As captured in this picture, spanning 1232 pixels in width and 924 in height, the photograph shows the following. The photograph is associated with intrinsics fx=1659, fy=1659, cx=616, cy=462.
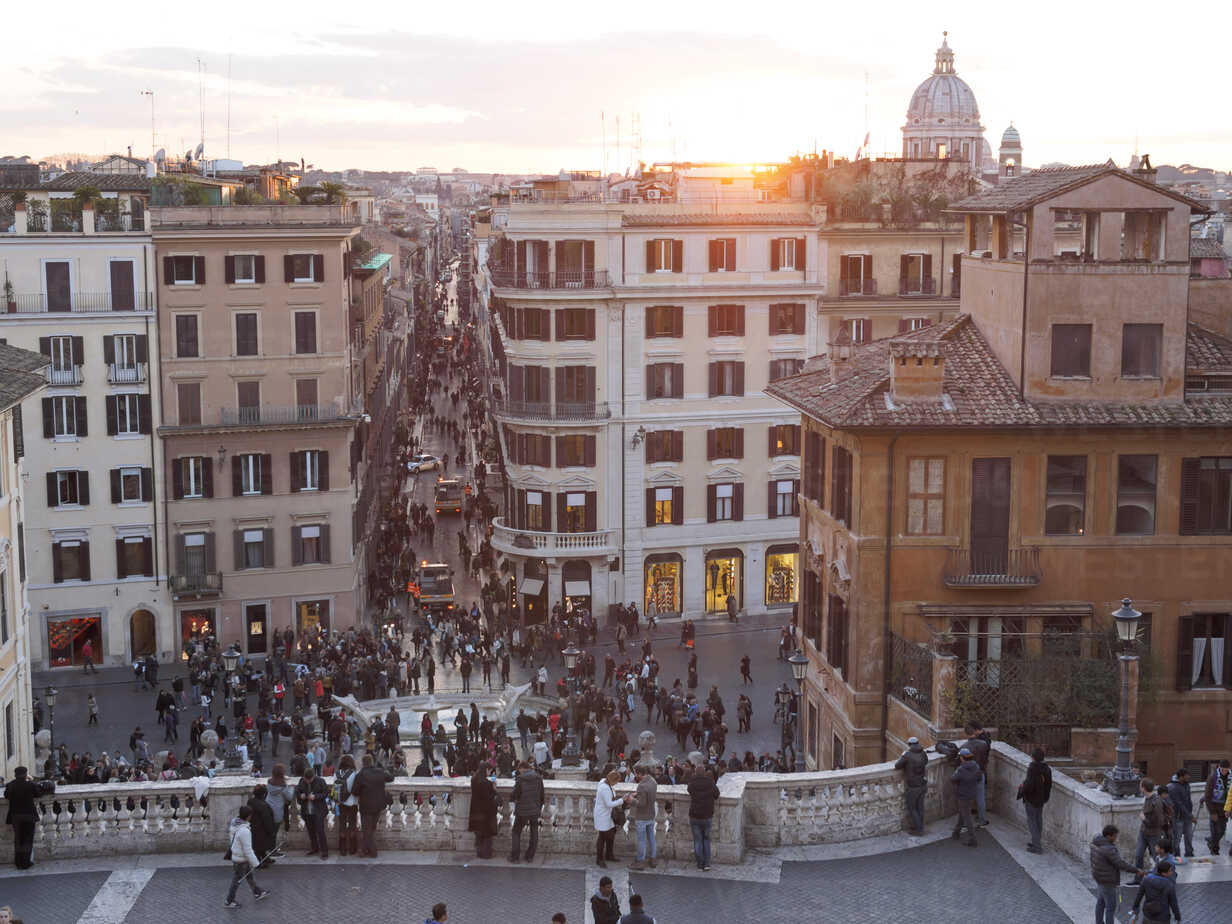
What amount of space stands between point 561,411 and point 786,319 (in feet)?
30.7

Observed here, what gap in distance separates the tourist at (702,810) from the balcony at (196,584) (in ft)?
121

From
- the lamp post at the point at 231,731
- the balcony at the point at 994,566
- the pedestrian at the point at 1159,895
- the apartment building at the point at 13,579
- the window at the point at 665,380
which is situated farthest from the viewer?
the window at the point at 665,380

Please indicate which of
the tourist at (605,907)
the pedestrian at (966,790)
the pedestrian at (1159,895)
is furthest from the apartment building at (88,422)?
the pedestrian at (1159,895)

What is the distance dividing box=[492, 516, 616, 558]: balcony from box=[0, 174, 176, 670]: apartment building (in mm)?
12864

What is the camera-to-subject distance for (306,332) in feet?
187

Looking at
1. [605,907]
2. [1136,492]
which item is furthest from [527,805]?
[1136,492]

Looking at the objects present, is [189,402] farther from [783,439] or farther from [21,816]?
[21,816]

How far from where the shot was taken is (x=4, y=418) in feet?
114

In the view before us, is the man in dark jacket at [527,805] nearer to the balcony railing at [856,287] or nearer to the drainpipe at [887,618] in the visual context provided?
the drainpipe at [887,618]

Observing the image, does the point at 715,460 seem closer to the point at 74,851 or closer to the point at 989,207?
the point at 989,207

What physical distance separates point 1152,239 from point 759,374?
3114cm

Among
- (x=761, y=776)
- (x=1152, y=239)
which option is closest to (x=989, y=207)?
(x=1152, y=239)

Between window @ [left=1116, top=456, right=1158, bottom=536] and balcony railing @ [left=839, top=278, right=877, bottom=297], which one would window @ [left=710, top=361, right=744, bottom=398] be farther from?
window @ [left=1116, top=456, right=1158, bottom=536]

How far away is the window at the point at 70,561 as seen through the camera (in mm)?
55188
